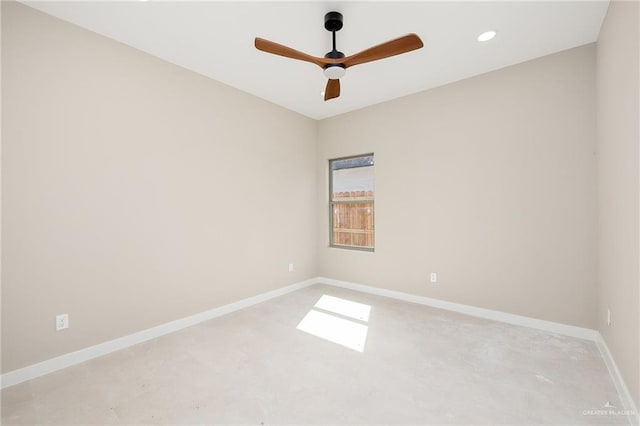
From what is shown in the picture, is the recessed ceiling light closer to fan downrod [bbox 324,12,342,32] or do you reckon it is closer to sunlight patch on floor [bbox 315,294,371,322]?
fan downrod [bbox 324,12,342,32]

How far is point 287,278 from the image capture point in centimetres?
421

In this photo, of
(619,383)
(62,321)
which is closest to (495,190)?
(619,383)

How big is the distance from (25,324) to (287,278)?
8.95 feet

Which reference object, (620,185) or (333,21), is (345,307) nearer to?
(620,185)

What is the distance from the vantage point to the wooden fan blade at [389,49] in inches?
72.7

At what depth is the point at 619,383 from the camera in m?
1.86

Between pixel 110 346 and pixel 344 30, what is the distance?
3367 millimetres

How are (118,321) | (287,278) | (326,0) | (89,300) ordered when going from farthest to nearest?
(287,278) → (118,321) → (89,300) → (326,0)

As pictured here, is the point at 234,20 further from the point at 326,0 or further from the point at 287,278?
the point at 287,278

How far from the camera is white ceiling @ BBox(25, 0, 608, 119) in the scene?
6.93 feet

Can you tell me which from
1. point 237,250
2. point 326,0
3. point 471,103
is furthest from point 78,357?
point 471,103

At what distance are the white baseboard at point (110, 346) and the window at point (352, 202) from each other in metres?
1.70

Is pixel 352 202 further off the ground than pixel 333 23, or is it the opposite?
pixel 333 23

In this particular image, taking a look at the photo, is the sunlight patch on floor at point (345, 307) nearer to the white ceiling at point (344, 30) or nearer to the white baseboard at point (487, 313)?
the white baseboard at point (487, 313)
